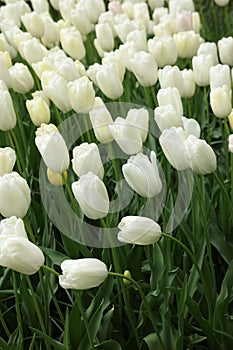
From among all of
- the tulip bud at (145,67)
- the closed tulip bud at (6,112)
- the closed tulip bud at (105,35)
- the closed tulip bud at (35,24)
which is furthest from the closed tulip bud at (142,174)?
the closed tulip bud at (35,24)

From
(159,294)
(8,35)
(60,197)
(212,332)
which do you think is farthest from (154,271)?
(8,35)

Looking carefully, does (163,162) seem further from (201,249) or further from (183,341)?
(183,341)

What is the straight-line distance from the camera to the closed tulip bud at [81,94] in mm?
1627

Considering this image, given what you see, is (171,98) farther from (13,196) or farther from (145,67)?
(13,196)

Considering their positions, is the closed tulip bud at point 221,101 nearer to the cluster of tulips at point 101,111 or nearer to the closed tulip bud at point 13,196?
the cluster of tulips at point 101,111

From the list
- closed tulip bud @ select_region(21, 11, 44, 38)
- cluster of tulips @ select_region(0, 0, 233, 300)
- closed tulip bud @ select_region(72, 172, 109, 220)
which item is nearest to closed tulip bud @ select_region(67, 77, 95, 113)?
cluster of tulips @ select_region(0, 0, 233, 300)

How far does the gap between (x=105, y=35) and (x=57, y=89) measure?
2.05ft

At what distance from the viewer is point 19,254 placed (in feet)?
3.72

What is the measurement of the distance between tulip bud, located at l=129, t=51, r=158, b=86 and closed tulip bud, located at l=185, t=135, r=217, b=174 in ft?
1.69

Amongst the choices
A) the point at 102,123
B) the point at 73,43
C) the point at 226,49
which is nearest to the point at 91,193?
the point at 102,123

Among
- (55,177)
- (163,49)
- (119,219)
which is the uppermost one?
(163,49)

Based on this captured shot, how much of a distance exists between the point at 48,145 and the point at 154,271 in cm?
40

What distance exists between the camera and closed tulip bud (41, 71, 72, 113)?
1.77m

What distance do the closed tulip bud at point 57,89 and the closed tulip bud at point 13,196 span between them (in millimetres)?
525
